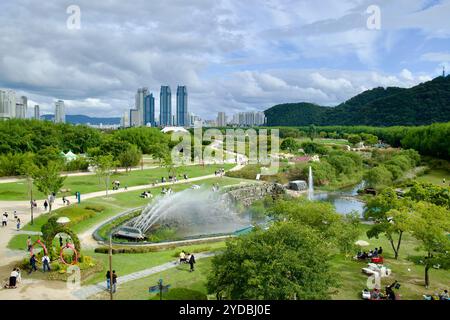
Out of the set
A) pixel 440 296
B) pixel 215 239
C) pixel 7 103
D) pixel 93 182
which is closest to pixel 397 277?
pixel 440 296

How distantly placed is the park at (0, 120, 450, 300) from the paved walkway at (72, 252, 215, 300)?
0.06 meters

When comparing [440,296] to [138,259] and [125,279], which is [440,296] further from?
[138,259]

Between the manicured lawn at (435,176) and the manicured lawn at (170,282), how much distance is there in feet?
180

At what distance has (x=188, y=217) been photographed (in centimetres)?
3778

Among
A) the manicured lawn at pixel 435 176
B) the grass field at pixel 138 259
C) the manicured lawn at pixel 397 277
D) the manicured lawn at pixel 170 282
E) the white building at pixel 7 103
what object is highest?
the white building at pixel 7 103

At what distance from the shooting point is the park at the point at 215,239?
17047mm

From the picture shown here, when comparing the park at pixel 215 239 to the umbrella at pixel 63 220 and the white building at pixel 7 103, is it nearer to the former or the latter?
the umbrella at pixel 63 220

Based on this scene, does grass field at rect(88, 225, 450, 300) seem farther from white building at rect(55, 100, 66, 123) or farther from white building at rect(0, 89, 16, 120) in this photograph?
white building at rect(55, 100, 66, 123)

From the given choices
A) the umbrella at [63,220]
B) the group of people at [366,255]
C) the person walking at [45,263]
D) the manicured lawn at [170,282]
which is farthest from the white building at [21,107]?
the group of people at [366,255]

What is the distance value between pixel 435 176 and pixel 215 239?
189ft

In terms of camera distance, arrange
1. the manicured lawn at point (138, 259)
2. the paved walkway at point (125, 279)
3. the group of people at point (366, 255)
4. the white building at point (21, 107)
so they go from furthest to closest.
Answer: the white building at point (21, 107)
the group of people at point (366, 255)
the manicured lawn at point (138, 259)
the paved walkway at point (125, 279)

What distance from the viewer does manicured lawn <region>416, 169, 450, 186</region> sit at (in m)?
66.8
